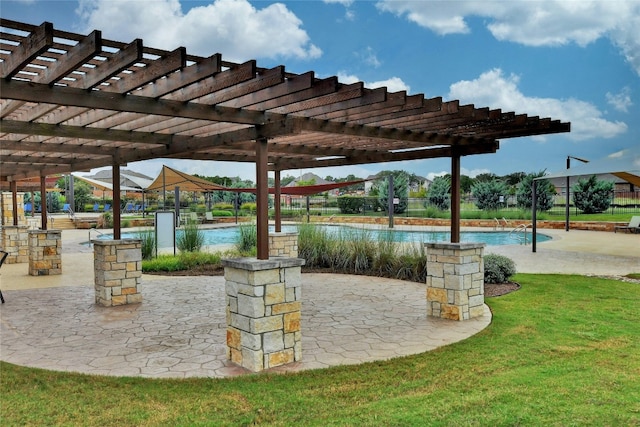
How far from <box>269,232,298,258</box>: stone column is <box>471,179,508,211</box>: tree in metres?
20.1

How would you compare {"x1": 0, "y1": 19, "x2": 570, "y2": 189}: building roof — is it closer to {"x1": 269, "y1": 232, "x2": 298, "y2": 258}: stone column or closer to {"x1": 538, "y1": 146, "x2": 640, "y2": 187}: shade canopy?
{"x1": 269, "y1": 232, "x2": 298, "y2": 258}: stone column

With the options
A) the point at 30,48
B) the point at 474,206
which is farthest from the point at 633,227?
the point at 30,48

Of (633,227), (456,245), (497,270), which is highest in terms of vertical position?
(456,245)

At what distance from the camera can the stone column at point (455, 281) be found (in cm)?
577

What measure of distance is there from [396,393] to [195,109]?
2677 millimetres

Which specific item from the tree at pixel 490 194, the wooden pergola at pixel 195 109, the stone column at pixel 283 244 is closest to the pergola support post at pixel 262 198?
the wooden pergola at pixel 195 109

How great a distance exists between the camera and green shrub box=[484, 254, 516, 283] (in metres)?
8.11

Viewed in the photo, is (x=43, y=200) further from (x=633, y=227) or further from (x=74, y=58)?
(x=633, y=227)

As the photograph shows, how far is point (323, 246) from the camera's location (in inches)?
405

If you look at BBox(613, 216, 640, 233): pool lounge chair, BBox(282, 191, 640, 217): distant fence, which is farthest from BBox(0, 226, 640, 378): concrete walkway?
BBox(282, 191, 640, 217): distant fence

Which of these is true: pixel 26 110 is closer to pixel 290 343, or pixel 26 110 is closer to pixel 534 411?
pixel 290 343

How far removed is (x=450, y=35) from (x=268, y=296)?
2862cm

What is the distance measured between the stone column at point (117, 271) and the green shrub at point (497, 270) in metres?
5.40

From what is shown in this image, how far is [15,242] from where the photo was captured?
11523 mm
